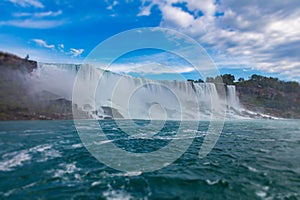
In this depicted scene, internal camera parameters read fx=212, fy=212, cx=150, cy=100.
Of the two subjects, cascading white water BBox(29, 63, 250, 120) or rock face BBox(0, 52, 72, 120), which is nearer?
rock face BBox(0, 52, 72, 120)

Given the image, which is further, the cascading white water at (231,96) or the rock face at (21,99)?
the cascading white water at (231,96)

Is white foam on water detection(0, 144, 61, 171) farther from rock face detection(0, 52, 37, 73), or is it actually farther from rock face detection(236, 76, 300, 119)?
rock face detection(236, 76, 300, 119)

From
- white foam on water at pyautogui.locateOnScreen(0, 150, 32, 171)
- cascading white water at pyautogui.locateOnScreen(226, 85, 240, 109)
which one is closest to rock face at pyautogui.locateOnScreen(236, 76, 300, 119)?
cascading white water at pyautogui.locateOnScreen(226, 85, 240, 109)

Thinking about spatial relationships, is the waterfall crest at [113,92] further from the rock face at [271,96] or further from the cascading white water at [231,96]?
the rock face at [271,96]

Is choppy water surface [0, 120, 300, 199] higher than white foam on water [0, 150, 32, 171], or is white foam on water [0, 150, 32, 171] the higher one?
choppy water surface [0, 120, 300, 199]

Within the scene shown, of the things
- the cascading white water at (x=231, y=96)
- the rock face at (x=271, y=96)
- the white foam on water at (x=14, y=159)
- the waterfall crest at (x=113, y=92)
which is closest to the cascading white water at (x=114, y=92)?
the waterfall crest at (x=113, y=92)

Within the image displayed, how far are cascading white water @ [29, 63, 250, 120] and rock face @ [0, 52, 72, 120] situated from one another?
2.41 meters

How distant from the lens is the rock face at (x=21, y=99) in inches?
1561

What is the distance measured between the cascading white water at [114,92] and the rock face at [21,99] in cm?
241

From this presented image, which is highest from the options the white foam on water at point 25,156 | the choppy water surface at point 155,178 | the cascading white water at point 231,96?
the cascading white water at point 231,96

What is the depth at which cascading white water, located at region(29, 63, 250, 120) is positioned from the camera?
46.1 meters

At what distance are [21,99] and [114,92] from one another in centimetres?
1953

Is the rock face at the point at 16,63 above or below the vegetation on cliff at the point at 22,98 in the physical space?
above

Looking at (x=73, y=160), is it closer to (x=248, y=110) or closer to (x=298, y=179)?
(x=298, y=179)
